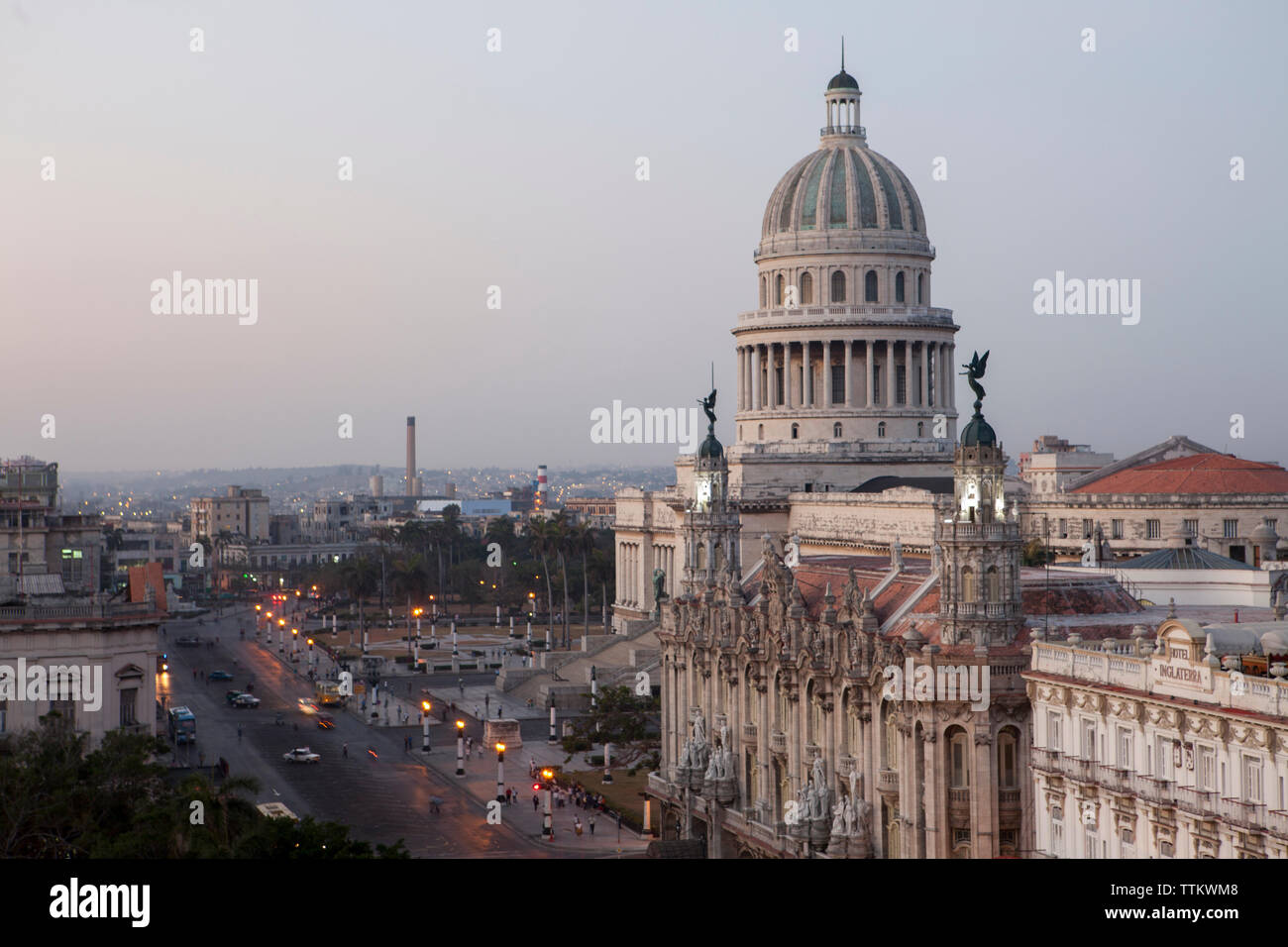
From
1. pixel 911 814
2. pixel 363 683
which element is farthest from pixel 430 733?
pixel 911 814

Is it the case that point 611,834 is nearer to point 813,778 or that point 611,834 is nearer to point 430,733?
point 813,778

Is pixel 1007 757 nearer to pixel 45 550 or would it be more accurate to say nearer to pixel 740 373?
pixel 45 550

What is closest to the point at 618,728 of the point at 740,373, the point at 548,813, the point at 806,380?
the point at 548,813

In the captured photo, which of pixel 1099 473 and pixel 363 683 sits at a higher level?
pixel 1099 473

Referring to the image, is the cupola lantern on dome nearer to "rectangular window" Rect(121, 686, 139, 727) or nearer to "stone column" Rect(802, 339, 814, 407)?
"stone column" Rect(802, 339, 814, 407)

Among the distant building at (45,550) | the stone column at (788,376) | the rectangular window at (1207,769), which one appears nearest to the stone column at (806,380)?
the stone column at (788,376)

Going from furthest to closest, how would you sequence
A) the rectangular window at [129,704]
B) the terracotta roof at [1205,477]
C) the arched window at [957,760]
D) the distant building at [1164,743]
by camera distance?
the terracotta roof at [1205,477]
the rectangular window at [129,704]
the arched window at [957,760]
the distant building at [1164,743]

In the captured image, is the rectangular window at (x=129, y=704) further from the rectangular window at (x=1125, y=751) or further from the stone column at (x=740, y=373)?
the stone column at (x=740, y=373)
